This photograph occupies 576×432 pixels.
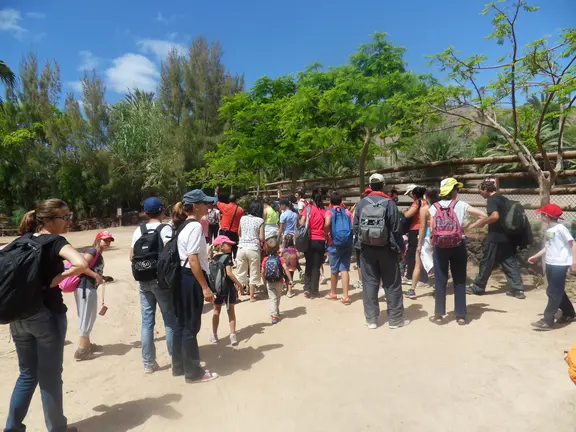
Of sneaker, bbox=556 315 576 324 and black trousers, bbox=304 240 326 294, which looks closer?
sneaker, bbox=556 315 576 324

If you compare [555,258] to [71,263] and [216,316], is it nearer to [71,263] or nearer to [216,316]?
[216,316]

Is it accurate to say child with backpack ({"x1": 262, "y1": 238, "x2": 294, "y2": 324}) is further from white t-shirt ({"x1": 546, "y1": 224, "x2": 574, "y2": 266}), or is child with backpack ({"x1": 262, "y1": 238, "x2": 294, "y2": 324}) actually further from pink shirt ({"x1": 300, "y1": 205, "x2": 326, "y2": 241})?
white t-shirt ({"x1": 546, "y1": 224, "x2": 574, "y2": 266})

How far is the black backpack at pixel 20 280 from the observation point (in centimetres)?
247

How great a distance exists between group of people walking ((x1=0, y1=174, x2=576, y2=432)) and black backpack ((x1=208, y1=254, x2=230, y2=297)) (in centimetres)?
1

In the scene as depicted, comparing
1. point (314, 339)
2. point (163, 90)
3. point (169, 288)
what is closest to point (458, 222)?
point (314, 339)

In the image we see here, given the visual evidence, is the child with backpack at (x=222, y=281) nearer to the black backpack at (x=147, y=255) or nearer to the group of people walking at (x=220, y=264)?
the group of people walking at (x=220, y=264)

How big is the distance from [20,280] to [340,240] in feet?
13.5

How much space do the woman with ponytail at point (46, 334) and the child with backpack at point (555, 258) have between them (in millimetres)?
4464

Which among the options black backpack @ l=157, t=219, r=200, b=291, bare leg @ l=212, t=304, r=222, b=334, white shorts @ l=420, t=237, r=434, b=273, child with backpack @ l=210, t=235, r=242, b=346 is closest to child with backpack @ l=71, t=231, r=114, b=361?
black backpack @ l=157, t=219, r=200, b=291

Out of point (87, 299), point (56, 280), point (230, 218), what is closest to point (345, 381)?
point (56, 280)

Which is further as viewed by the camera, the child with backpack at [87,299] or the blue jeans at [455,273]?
the blue jeans at [455,273]

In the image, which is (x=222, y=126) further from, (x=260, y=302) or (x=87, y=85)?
(x=260, y=302)

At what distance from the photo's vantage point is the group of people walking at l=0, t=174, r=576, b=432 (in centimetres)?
270

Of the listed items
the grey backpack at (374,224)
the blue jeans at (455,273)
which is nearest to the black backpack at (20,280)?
the grey backpack at (374,224)
